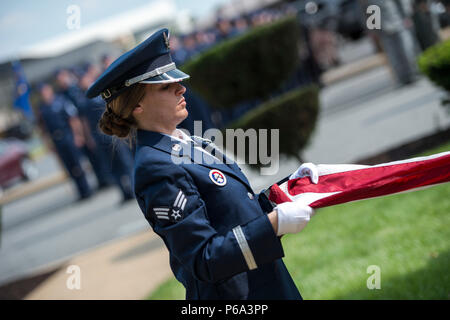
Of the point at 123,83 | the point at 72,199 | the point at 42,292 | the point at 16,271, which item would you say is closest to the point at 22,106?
the point at 72,199

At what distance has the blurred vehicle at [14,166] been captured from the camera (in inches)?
800

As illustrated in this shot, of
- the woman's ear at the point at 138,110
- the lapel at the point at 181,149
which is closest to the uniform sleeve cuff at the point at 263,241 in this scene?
the lapel at the point at 181,149

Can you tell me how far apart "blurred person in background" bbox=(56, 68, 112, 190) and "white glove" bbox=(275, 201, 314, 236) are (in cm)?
1032

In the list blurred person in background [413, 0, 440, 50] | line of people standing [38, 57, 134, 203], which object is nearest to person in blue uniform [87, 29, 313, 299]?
line of people standing [38, 57, 134, 203]

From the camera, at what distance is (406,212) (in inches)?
198

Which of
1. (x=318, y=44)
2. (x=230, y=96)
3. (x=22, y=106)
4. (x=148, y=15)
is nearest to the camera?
(x=230, y=96)

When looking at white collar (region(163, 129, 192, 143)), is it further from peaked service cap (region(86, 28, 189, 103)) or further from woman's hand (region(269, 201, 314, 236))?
woman's hand (region(269, 201, 314, 236))

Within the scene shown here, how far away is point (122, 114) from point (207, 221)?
1.97 feet

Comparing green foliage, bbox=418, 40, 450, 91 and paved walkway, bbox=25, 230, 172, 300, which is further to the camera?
green foliage, bbox=418, 40, 450, 91

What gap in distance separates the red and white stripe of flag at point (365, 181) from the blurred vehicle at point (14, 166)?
19.7 meters

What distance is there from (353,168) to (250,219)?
637 millimetres

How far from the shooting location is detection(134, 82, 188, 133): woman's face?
7.16ft

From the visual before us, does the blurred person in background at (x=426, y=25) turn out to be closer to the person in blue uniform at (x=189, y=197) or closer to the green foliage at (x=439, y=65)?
the green foliage at (x=439, y=65)
